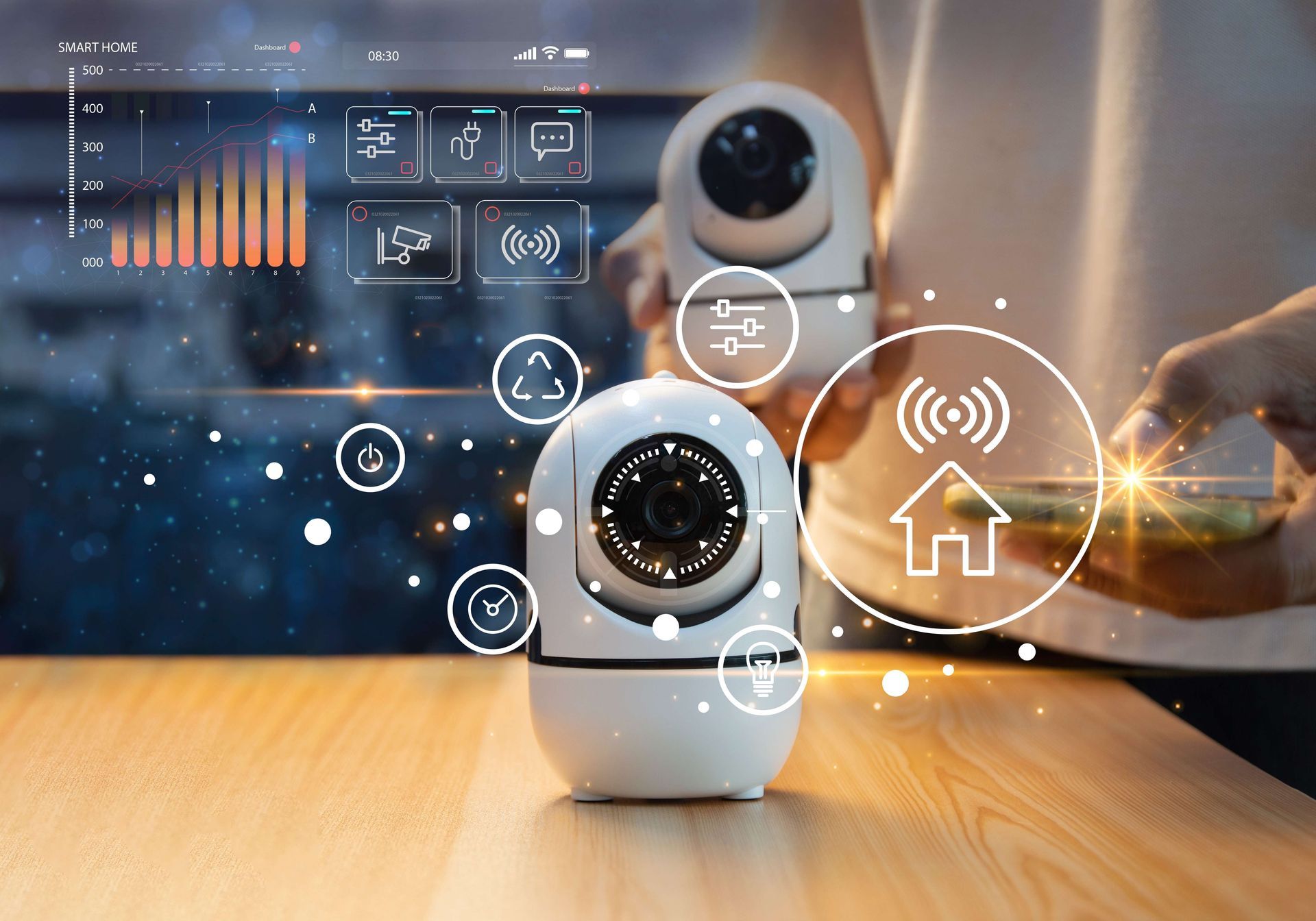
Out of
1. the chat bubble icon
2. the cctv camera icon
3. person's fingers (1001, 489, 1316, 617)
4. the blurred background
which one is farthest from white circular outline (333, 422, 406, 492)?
person's fingers (1001, 489, 1316, 617)

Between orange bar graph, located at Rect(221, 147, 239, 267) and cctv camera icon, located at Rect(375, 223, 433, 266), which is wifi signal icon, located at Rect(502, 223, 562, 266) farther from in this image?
orange bar graph, located at Rect(221, 147, 239, 267)

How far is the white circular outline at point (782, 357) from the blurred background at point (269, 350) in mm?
40

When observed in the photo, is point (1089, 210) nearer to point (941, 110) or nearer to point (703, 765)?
point (941, 110)

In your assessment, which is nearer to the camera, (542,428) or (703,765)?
(703,765)

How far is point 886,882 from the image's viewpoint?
442 mm

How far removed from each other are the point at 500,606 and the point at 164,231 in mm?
363

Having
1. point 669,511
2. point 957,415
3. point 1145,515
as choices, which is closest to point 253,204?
point 669,511

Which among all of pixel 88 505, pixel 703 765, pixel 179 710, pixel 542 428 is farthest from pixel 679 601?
pixel 88 505

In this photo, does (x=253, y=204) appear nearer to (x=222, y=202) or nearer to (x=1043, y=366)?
(x=222, y=202)

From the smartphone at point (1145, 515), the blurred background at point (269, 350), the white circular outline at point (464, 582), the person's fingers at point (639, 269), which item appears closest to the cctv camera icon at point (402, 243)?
the blurred background at point (269, 350)

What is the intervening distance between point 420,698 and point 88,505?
291 millimetres

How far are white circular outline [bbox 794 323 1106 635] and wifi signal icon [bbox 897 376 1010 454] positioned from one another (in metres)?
0.03

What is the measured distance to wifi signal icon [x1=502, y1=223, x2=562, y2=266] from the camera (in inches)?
28.3

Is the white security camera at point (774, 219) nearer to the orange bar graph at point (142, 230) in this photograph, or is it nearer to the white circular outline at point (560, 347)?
the white circular outline at point (560, 347)
